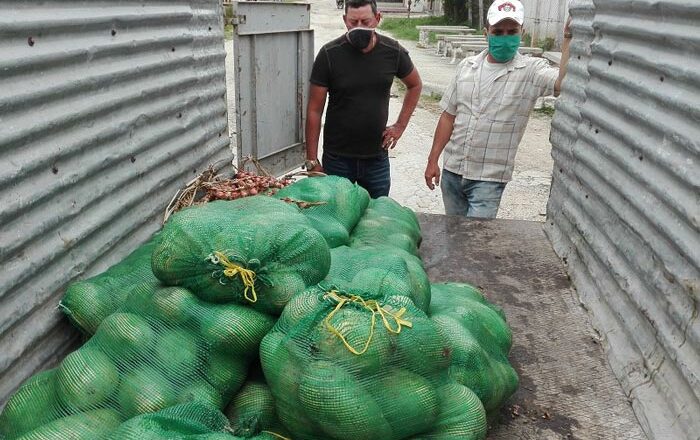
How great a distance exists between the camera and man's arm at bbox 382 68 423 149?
181 inches

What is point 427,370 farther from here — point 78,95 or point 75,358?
point 78,95

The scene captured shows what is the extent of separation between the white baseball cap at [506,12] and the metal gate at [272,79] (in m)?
1.52

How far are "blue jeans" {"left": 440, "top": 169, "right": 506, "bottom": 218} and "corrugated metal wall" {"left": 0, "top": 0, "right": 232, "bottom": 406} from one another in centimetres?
189

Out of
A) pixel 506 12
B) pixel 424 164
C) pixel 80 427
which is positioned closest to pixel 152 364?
pixel 80 427

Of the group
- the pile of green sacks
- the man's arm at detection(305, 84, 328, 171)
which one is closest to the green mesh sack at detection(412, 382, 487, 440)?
the pile of green sacks

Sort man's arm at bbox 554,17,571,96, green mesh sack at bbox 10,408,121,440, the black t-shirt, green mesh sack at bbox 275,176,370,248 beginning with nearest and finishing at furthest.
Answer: green mesh sack at bbox 10,408,121,440
green mesh sack at bbox 275,176,370,248
man's arm at bbox 554,17,571,96
the black t-shirt

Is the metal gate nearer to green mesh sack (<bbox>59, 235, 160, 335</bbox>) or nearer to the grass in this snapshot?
green mesh sack (<bbox>59, 235, 160, 335</bbox>)

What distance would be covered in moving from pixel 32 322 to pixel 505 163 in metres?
2.98

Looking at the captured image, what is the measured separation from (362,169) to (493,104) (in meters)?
1.06

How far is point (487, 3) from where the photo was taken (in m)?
26.7

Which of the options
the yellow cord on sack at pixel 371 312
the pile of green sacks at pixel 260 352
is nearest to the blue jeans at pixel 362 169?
the pile of green sacks at pixel 260 352

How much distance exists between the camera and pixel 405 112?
192 inches

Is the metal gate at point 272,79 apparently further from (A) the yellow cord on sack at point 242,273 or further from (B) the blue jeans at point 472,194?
(A) the yellow cord on sack at point 242,273

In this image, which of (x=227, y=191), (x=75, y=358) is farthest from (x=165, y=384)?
(x=227, y=191)
